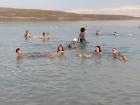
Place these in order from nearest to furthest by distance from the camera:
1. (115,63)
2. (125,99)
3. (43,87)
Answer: (125,99), (43,87), (115,63)

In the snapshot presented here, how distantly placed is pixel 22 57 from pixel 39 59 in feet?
6.07

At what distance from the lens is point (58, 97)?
20969 mm

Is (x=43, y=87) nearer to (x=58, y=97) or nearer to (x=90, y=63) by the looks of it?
(x=58, y=97)

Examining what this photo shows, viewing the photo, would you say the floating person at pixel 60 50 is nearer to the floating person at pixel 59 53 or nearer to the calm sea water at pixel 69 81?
the floating person at pixel 59 53

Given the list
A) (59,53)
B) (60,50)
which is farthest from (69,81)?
(59,53)

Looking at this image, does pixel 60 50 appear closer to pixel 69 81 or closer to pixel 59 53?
pixel 59 53

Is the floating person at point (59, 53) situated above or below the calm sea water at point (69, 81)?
above

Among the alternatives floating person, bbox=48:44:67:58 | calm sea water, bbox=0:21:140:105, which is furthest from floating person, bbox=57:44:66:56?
calm sea water, bbox=0:21:140:105

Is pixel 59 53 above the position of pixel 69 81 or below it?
above

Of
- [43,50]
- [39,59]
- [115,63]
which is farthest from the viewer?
[43,50]

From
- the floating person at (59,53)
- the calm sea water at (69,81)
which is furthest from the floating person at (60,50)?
the calm sea water at (69,81)

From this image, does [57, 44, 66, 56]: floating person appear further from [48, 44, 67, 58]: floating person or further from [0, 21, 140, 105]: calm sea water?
[0, 21, 140, 105]: calm sea water

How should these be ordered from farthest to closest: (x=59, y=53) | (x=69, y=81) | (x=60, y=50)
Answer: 1. (x=59, y=53)
2. (x=60, y=50)
3. (x=69, y=81)

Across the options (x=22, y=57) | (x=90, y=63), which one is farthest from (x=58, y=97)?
(x=22, y=57)
